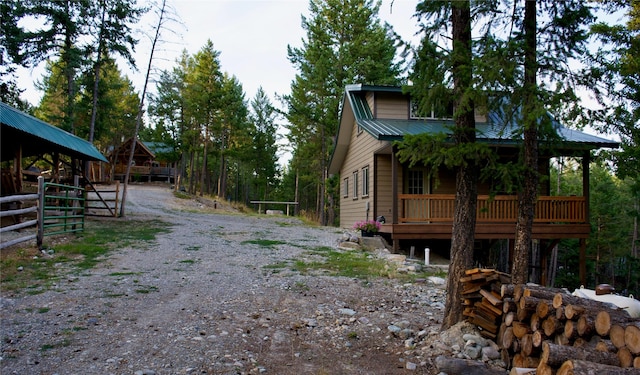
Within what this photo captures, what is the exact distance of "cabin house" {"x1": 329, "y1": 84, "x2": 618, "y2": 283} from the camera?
495 inches

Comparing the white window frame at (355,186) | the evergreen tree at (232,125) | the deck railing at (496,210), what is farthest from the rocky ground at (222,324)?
the evergreen tree at (232,125)

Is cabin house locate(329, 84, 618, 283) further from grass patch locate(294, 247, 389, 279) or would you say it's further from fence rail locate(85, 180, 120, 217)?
fence rail locate(85, 180, 120, 217)

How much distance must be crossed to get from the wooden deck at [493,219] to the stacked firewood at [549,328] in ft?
25.3

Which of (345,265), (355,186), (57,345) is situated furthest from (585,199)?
(57,345)

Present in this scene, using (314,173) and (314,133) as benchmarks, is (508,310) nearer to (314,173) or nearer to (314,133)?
(314,133)

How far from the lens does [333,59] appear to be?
24812 millimetres

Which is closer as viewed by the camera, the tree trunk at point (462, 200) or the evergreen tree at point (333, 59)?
the tree trunk at point (462, 200)

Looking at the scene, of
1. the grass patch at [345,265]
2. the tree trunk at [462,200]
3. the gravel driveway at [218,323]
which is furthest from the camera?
the grass patch at [345,265]

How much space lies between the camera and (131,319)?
5.15 metres

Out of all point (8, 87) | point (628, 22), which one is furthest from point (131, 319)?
point (8, 87)

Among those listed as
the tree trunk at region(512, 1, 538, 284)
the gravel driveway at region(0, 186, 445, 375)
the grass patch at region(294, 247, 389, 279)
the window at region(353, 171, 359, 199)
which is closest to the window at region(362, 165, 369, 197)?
the window at region(353, 171, 359, 199)

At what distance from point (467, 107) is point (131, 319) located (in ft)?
15.0

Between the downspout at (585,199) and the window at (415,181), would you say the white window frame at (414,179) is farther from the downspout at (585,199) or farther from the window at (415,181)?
the downspout at (585,199)

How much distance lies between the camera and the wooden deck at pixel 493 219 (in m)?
12.6
